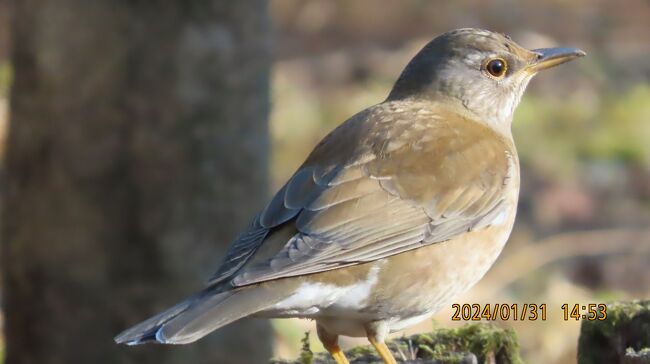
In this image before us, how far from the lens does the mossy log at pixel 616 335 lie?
210 inches

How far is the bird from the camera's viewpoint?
5117 mm

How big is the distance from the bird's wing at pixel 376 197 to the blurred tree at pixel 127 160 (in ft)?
7.84

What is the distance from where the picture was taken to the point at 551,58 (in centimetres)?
653

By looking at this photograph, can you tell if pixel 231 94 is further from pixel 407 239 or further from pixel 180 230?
pixel 407 239

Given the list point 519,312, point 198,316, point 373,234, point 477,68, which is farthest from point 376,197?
point 519,312

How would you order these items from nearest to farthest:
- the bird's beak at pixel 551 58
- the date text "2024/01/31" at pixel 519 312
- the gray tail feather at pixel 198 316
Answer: the gray tail feather at pixel 198 316 < the date text "2024/01/31" at pixel 519 312 < the bird's beak at pixel 551 58

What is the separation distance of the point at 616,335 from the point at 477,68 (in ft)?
5.63

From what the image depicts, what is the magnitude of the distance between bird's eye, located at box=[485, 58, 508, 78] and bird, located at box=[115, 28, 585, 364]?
30cm

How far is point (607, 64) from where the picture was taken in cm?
1557

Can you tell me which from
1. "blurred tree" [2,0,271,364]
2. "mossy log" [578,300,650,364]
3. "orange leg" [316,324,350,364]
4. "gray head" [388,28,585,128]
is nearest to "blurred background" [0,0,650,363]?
"blurred tree" [2,0,271,364]

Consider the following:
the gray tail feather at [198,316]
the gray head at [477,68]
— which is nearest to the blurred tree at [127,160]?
the gray head at [477,68]

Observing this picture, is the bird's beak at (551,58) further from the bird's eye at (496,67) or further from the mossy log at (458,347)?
the mossy log at (458,347)

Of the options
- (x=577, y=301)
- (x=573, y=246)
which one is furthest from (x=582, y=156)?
(x=577, y=301)

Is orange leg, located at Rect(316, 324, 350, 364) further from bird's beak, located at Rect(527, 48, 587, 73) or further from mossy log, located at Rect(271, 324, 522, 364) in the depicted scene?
bird's beak, located at Rect(527, 48, 587, 73)
